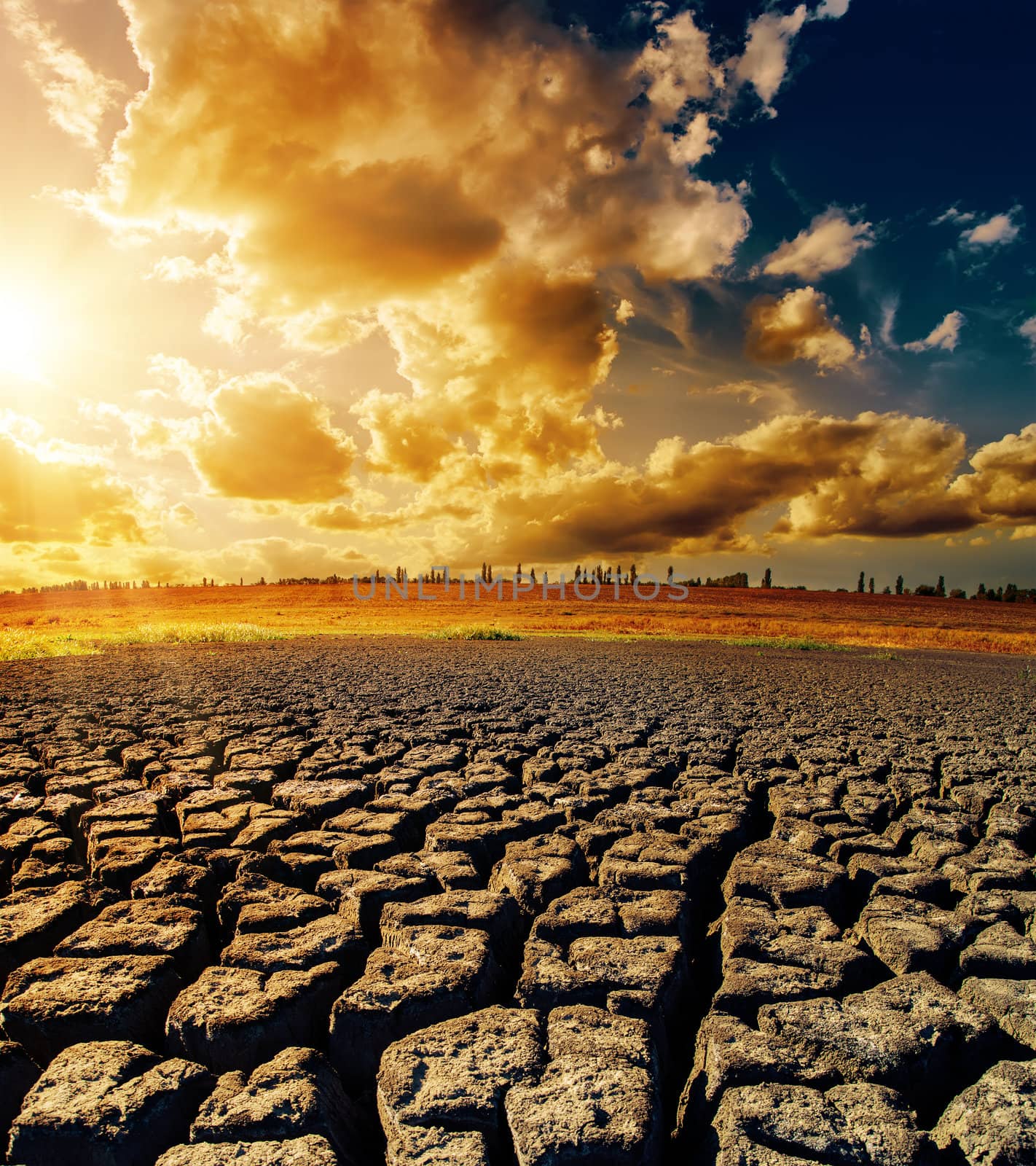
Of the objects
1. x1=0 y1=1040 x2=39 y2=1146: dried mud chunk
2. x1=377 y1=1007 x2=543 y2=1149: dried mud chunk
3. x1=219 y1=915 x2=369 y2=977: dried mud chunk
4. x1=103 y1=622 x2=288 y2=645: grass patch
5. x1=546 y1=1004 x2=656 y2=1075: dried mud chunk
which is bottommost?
x1=103 y1=622 x2=288 y2=645: grass patch

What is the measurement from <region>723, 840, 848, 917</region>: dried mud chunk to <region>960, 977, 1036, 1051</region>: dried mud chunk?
2.10ft

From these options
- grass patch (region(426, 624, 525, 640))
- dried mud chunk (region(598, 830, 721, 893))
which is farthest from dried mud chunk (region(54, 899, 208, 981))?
grass patch (region(426, 624, 525, 640))

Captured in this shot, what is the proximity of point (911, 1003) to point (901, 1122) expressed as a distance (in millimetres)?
570

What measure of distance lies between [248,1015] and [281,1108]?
1.38 ft

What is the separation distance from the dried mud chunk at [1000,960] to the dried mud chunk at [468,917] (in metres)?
1.68

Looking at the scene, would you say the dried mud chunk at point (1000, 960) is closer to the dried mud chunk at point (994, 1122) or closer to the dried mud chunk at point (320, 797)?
the dried mud chunk at point (994, 1122)

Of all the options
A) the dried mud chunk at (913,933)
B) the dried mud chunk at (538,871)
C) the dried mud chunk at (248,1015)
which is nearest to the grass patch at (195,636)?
the dried mud chunk at (538,871)

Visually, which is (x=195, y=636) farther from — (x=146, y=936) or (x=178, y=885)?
(x=146, y=936)

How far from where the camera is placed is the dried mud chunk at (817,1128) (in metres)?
1.61

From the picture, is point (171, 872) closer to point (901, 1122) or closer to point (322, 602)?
point (901, 1122)

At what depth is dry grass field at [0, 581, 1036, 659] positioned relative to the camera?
2620 centimetres

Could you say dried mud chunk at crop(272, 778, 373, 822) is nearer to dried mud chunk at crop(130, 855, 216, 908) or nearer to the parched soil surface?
the parched soil surface

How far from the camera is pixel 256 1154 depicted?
1.66m

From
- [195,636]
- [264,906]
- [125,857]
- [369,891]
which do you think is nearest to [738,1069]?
[369,891]
